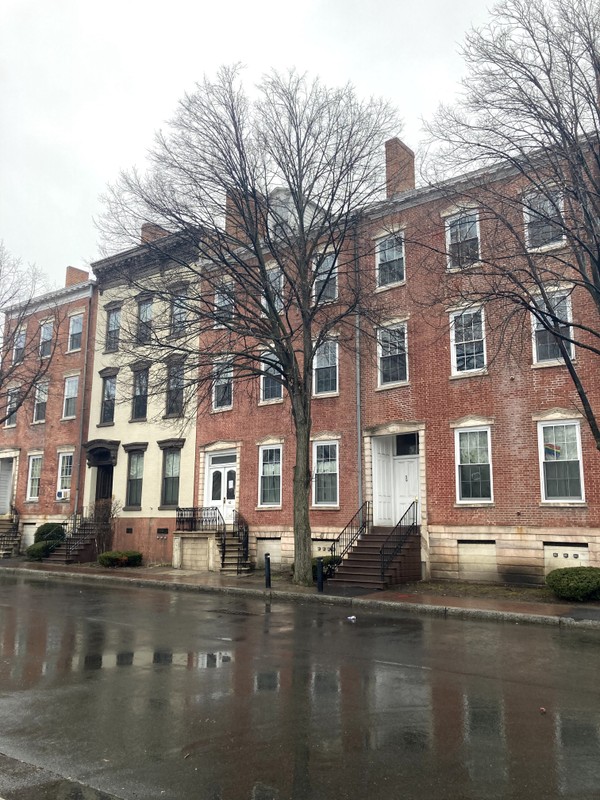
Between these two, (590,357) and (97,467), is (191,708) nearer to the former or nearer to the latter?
(590,357)

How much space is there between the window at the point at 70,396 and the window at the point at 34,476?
293 cm

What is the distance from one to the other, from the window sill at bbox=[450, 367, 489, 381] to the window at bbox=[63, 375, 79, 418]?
19.1 m

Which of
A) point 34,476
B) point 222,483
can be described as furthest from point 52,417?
point 222,483

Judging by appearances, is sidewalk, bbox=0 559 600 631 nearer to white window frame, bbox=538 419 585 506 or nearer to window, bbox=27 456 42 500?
white window frame, bbox=538 419 585 506

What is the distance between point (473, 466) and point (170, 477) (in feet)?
42.7

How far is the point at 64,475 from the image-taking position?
30.4 metres

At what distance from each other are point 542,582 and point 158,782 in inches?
563

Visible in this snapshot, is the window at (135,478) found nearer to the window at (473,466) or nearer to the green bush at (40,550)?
the green bush at (40,550)

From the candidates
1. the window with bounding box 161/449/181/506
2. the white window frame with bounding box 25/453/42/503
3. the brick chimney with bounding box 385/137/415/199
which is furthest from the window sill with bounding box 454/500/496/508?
the white window frame with bounding box 25/453/42/503

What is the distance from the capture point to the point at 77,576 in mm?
21844

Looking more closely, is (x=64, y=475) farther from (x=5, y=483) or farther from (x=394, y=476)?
(x=394, y=476)

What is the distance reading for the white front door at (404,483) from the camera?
67.3ft

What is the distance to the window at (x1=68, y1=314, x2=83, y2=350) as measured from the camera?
31.5 m

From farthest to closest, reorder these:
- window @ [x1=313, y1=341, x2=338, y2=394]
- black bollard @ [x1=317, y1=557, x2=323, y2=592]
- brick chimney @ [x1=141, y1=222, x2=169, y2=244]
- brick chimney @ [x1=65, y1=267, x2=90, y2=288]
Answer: brick chimney @ [x1=65, y1=267, x2=90, y2=288], window @ [x1=313, y1=341, x2=338, y2=394], brick chimney @ [x1=141, y1=222, x2=169, y2=244], black bollard @ [x1=317, y1=557, x2=323, y2=592]
